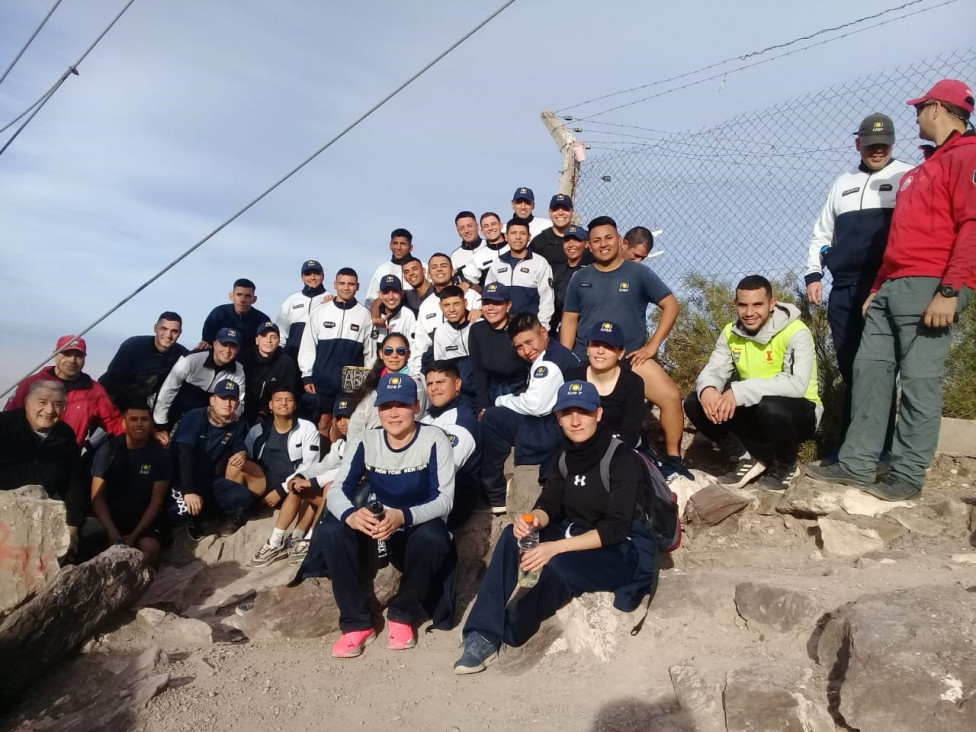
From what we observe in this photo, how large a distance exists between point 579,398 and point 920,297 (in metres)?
2.15

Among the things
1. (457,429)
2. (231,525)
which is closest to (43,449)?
(231,525)

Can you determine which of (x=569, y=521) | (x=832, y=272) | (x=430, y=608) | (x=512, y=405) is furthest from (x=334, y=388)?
(x=832, y=272)

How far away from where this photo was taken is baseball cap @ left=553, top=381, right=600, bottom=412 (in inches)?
158

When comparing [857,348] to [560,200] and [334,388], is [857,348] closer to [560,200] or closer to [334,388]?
[560,200]

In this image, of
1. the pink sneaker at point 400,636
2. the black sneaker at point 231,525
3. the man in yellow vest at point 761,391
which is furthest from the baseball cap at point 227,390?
the man in yellow vest at point 761,391

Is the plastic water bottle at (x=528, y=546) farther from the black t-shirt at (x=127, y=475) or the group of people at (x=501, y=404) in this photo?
the black t-shirt at (x=127, y=475)

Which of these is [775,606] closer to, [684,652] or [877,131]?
[684,652]

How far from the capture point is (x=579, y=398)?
4.03m

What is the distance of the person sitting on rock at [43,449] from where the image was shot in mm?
5438

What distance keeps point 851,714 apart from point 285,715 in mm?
2487

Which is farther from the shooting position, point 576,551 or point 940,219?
point 940,219

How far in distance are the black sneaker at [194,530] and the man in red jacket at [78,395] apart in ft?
3.02

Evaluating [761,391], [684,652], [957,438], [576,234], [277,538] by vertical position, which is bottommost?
[684,652]

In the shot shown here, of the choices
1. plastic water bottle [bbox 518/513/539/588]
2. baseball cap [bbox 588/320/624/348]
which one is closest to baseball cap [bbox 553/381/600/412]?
plastic water bottle [bbox 518/513/539/588]
